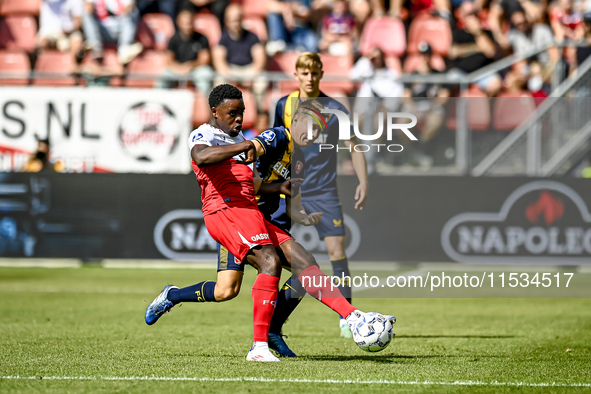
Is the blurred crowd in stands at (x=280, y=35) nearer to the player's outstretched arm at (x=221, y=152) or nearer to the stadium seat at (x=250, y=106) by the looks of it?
the stadium seat at (x=250, y=106)

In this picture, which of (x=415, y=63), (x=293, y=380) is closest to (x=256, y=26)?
(x=415, y=63)

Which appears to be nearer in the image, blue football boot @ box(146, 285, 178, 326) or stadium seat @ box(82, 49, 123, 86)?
blue football boot @ box(146, 285, 178, 326)

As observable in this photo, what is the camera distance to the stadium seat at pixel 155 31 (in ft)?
56.9

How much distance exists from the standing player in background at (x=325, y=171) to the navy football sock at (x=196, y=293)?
58.3 inches

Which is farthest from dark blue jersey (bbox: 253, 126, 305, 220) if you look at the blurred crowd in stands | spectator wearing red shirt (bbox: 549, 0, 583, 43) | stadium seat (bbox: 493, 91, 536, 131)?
spectator wearing red shirt (bbox: 549, 0, 583, 43)

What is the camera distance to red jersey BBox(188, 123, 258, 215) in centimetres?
593

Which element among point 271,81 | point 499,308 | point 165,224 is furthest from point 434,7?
point 499,308

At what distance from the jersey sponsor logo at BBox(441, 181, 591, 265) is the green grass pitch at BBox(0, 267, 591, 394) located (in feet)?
8.66

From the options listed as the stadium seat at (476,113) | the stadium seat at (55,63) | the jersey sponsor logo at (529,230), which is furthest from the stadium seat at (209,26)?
the jersey sponsor logo at (529,230)

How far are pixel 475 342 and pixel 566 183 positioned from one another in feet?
23.2

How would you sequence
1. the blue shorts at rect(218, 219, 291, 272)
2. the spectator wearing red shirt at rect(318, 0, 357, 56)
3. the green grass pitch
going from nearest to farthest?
the green grass pitch, the blue shorts at rect(218, 219, 291, 272), the spectator wearing red shirt at rect(318, 0, 357, 56)

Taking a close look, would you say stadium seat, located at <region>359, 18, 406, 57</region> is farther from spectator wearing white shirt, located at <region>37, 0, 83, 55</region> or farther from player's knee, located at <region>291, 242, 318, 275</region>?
player's knee, located at <region>291, 242, 318, 275</region>

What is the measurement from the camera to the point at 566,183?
1365 centimetres

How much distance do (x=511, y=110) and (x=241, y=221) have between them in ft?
28.7
